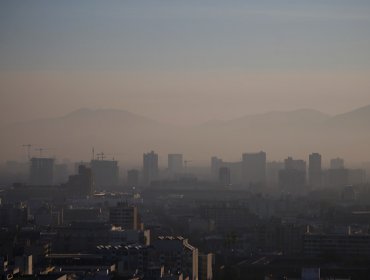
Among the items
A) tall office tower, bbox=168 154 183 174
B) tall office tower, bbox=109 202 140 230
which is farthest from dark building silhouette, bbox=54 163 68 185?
tall office tower, bbox=109 202 140 230

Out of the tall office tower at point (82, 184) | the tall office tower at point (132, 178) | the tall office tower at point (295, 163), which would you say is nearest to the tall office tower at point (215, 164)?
the tall office tower at point (295, 163)

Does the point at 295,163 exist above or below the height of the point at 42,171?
above

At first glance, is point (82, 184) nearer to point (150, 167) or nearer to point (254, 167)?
point (150, 167)

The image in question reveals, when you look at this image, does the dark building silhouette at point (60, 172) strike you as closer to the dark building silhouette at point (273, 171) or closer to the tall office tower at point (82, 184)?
the dark building silhouette at point (273, 171)

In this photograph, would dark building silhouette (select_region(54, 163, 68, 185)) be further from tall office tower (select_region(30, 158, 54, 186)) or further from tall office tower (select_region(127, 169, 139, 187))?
tall office tower (select_region(30, 158, 54, 186))

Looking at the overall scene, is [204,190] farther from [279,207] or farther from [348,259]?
[348,259]

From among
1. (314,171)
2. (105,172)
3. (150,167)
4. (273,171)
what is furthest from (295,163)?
(105,172)
